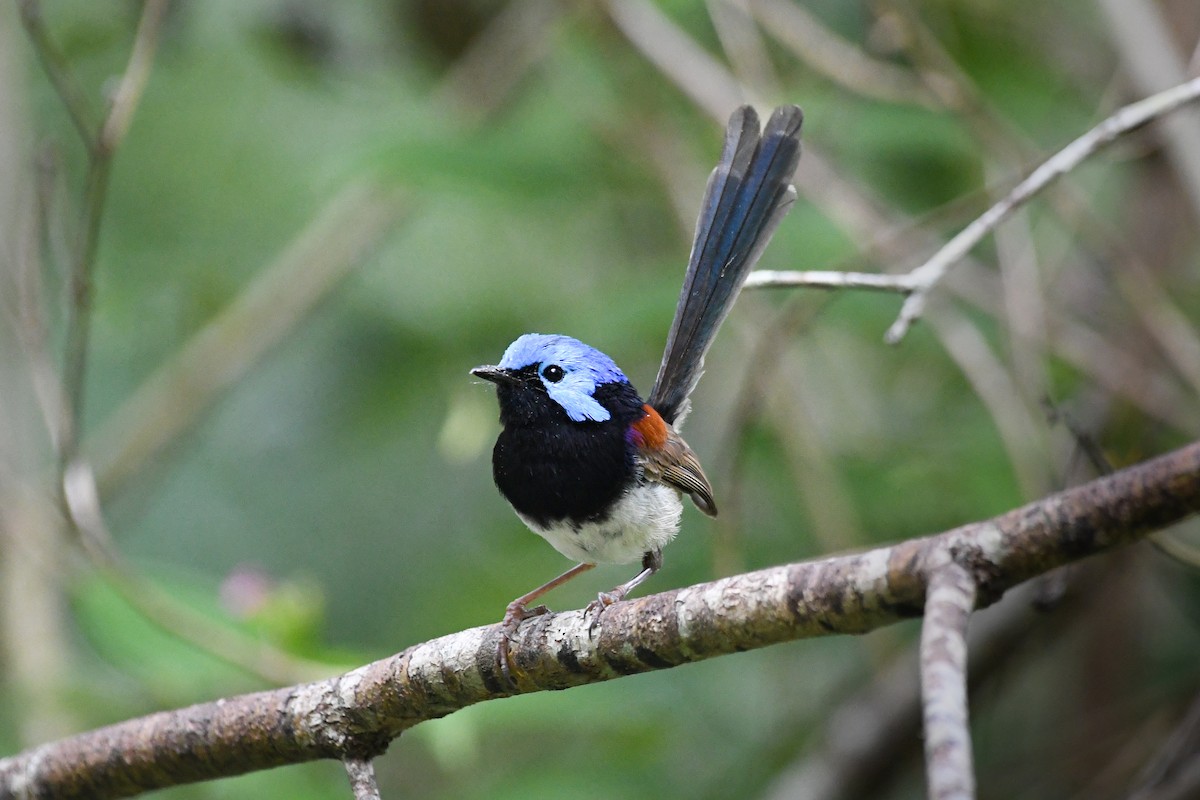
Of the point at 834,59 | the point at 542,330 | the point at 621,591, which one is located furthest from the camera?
the point at 542,330

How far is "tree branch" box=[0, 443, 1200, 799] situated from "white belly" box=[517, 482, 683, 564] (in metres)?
0.52

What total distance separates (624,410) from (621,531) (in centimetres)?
35

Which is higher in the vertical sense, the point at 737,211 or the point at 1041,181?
the point at 1041,181

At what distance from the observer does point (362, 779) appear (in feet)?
8.21

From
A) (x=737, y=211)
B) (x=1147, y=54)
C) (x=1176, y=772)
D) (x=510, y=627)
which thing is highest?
(x=1147, y=54)

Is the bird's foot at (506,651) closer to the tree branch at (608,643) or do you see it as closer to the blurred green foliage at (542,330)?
the tree branch at (608,643)

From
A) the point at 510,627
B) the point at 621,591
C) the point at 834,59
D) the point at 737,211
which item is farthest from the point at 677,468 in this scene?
the point at 834,59

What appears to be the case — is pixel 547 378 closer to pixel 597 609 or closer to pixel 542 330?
pixel 597 609

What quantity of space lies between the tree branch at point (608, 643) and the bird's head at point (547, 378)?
760 mm

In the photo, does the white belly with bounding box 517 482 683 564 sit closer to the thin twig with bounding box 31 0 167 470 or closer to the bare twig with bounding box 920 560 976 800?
the thin twig with bounding box 31 0 167 470

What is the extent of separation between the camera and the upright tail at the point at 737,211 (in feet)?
9.70

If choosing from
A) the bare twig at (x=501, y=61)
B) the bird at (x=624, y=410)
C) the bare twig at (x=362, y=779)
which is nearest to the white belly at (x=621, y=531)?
the bird at (x=624, y=410)

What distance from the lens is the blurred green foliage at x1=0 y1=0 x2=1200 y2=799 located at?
15.1 ft

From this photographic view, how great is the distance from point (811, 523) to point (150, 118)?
374 centimetres
